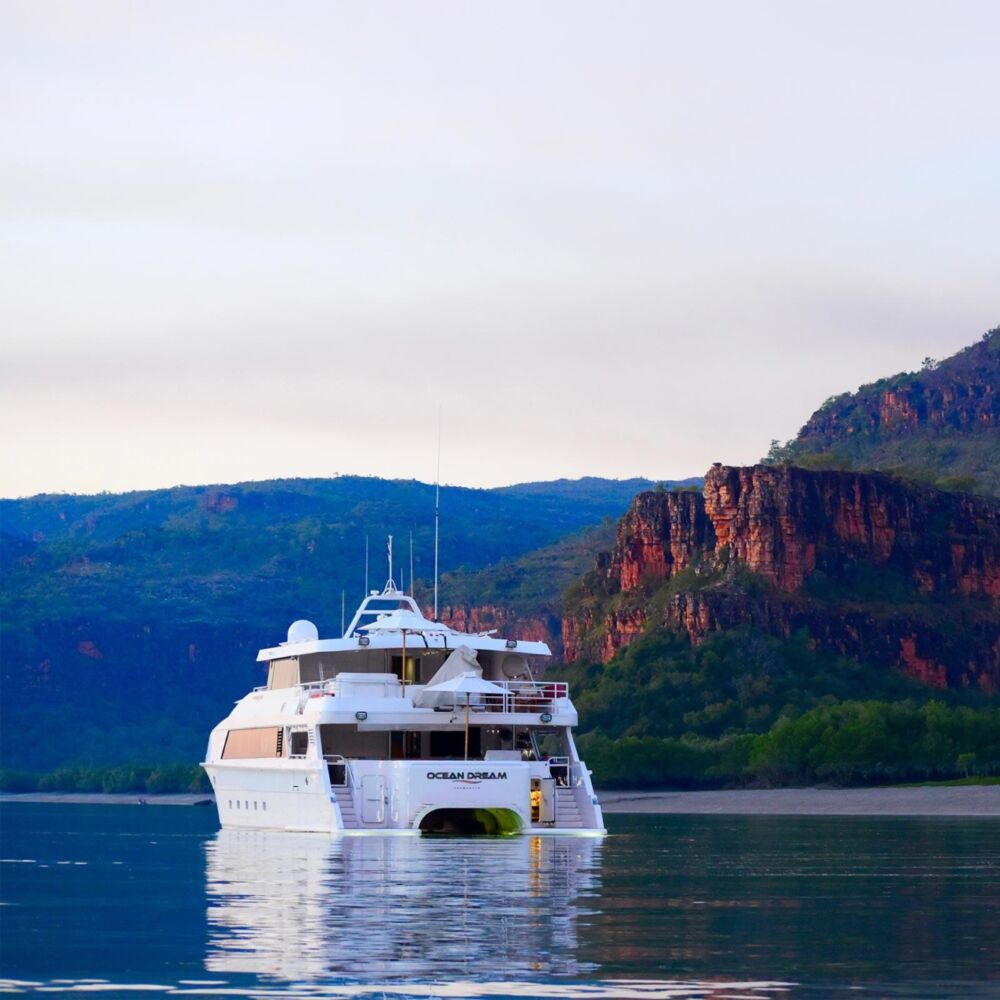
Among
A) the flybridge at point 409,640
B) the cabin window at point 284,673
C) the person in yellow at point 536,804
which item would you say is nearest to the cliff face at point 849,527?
the cabin window at point 284,673

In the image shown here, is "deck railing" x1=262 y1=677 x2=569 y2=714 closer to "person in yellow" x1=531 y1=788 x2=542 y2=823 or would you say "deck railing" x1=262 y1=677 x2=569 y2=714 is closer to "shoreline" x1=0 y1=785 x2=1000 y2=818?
"person in yellow" x1=531 y1=788 x2=542 y2=823

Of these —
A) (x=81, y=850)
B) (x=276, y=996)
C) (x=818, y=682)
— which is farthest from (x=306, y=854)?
(x=818, y=682)

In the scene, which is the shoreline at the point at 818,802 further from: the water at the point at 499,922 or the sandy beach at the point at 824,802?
the water at the point at 499,922

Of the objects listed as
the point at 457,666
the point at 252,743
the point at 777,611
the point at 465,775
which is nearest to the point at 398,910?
the point at 465,775

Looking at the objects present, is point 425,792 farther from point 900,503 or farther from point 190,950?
point 900,503

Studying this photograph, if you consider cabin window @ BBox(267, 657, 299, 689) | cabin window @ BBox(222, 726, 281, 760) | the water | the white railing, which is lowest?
the water

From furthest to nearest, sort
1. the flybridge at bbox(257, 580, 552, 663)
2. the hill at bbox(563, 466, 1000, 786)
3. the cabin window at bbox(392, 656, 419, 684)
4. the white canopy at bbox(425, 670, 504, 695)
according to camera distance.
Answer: the hill at bbox(563, 466, 1000, 786)
the cabin window at bbox(392, 656, 419, 684)
the flybridge at bbox(257, 580, 552, 663)
the white canopy at bbox(425, 670, 504, 695)

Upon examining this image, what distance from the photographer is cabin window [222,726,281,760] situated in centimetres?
6034

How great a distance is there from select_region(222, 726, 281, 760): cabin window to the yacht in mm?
86

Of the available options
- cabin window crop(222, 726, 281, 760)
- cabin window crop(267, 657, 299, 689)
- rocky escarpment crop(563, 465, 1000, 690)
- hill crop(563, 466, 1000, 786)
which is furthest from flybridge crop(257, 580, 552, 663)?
rocky escarpment crop(563, 465, 1000, 690)

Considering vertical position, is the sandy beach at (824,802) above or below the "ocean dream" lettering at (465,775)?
below

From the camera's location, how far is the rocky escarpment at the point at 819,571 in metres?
167

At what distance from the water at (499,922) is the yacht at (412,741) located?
2.06 m

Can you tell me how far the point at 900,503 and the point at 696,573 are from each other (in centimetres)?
1627
